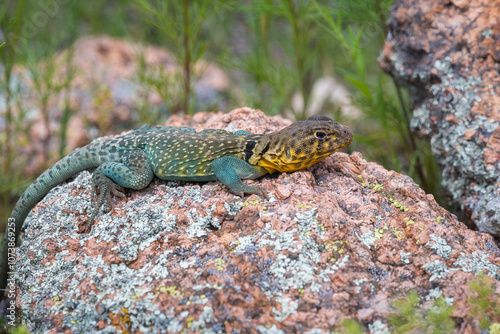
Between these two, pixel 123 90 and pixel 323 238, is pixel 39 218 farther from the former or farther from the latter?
pixel 123 90

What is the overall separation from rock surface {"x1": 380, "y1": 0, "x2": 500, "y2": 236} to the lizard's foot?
269 cm

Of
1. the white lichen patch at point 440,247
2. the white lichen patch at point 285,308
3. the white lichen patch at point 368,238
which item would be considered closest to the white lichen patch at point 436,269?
the white lichen patch at point 440,247

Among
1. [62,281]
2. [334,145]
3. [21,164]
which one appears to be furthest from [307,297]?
[21,164]

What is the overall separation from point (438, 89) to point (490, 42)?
1.76 feet

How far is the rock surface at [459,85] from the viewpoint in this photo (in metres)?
3.61

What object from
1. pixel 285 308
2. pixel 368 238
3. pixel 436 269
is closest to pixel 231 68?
pixel 368 238

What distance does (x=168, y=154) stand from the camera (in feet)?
11.8

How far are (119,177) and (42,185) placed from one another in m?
0.75

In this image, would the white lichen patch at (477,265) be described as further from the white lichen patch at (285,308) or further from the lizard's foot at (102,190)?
the lizard's foot at (102,190)

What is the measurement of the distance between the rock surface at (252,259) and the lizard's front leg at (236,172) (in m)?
0.09

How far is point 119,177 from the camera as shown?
3475 mm

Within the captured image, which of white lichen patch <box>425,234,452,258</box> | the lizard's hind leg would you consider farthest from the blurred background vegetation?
white lichen patch <box>425,234,452,258</box>

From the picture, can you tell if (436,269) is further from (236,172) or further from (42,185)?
(42,185)

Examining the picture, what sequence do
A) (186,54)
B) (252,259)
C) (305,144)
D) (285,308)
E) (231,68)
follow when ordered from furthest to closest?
(231,68), (186,54), (305,144), (252,259), (285,308)
